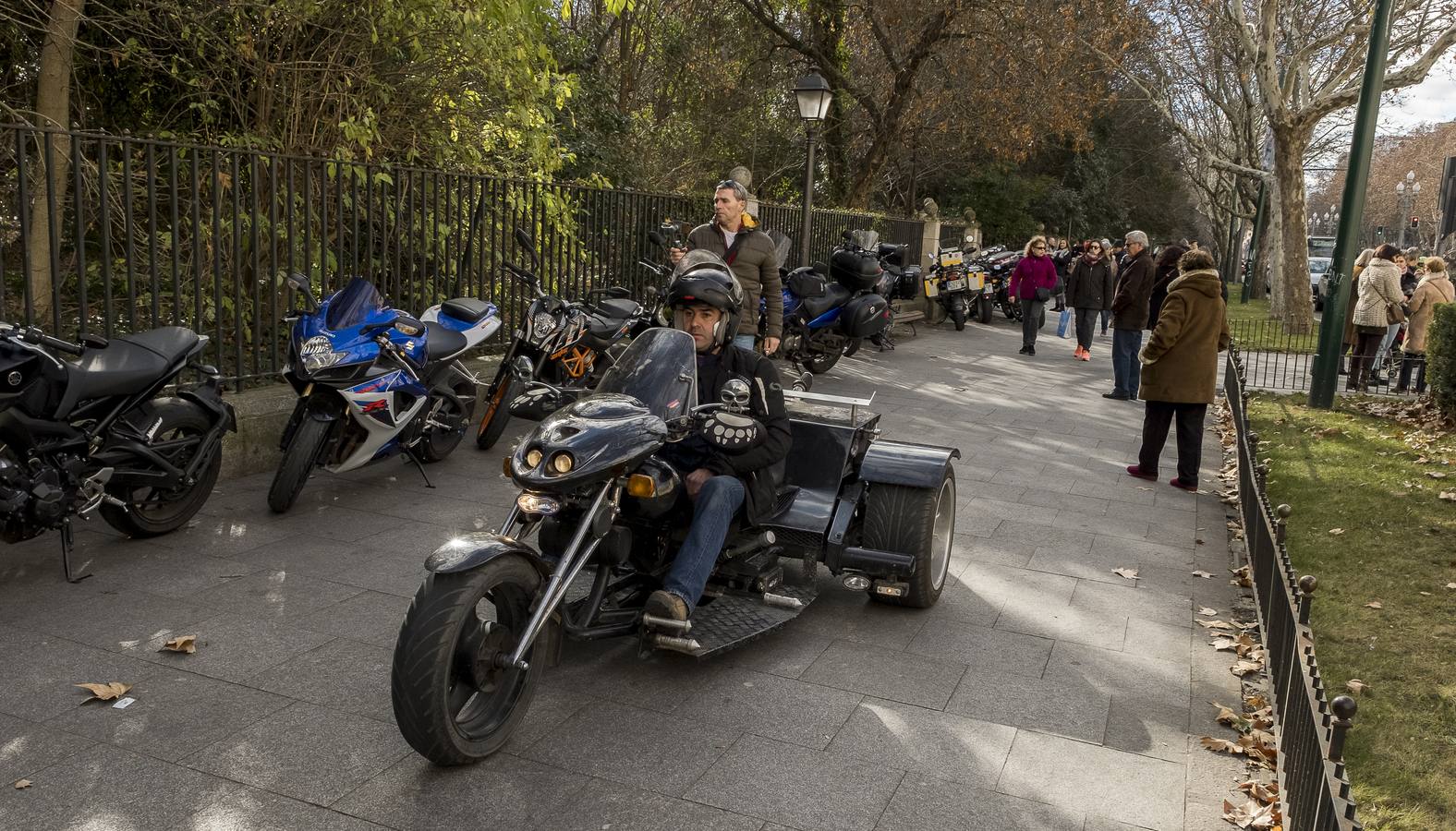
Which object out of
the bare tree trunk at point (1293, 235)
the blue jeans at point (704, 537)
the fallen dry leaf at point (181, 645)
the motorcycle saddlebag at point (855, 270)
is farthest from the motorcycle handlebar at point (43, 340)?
the bare tree trunk at point (1293, 235)

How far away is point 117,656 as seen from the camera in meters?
4.34

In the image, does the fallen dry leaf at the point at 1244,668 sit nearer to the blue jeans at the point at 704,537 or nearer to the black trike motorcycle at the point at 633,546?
the black trike motorcycle at the point at 633,546

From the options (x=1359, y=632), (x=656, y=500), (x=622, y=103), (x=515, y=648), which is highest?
(x=622, y=103)

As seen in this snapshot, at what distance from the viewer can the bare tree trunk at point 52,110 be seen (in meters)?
7.31

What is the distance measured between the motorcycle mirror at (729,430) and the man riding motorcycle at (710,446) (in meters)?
0.33

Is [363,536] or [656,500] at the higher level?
[656,500]

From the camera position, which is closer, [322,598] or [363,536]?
[322,598]

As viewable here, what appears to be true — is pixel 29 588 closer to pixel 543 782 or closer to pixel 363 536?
pixel 363 536

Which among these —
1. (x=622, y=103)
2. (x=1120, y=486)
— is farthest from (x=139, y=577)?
(x=622, y=103)

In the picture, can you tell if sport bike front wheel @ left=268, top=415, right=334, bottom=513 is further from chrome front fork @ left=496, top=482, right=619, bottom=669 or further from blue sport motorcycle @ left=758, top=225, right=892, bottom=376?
blue sport motorcycle @ left=758, top=225, right=892, bottom=376

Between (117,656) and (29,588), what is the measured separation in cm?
97

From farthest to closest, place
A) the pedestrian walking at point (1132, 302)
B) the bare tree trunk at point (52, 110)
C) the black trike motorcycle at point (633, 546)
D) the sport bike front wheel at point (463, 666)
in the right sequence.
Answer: the pedestrian walking at point (1132, 302) → the bare tree trunk at point (52, 110) → the black trike motorcycle at point (633, 546) → the sport bike front wheel at point (463, 666)

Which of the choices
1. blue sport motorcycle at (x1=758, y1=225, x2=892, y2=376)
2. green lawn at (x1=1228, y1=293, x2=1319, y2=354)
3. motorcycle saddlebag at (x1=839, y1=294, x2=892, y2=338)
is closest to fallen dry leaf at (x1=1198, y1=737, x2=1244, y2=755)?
blue sport motorcycle at (x1=758, y1=225, x2=892, y2=376)

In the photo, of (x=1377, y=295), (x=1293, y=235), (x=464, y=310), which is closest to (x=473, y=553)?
(x=464, y=310)
